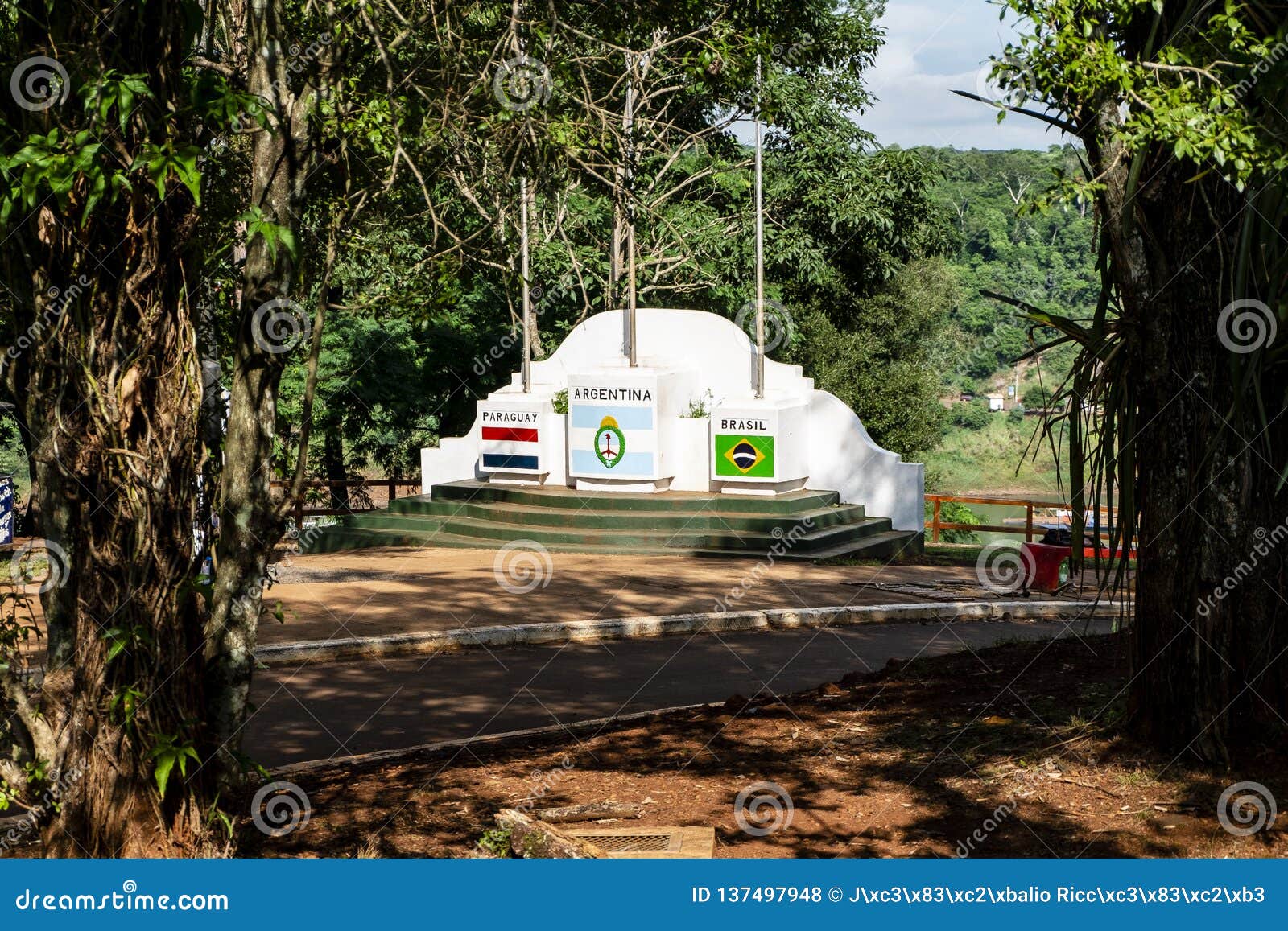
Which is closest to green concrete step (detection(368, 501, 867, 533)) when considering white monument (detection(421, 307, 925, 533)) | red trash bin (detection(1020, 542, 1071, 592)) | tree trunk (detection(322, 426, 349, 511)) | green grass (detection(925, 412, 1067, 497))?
white monument (detection(421, 307, 925, 533))

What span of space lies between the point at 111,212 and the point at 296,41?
13.0 feet

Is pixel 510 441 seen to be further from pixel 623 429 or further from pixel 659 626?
pixel 659 626

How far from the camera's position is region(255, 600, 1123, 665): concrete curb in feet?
35.3

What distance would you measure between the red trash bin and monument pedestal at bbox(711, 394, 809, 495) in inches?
215

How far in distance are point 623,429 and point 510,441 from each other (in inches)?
89.1

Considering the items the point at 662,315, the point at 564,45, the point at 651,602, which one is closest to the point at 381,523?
the point at 662,315

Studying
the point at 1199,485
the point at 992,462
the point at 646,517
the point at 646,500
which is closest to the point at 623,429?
the point at 646,500

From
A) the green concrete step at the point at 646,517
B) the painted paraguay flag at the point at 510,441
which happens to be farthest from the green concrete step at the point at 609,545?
the painted paraguay flag at the point at 510,441

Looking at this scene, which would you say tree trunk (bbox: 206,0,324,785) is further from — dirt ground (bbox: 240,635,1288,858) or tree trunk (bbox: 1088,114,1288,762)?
tree trunk (bbox: 1088,114,1288,762)

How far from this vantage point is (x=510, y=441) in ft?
73.0

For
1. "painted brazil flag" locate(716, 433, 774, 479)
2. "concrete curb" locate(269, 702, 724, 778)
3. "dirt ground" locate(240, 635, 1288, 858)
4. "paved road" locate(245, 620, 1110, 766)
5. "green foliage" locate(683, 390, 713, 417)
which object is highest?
"green foliage" locate(683, 390, 713, 417)

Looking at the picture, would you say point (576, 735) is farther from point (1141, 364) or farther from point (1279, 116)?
point (1279, 116)

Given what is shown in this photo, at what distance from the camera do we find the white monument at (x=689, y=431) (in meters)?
20.8

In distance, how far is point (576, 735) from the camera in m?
7.57
